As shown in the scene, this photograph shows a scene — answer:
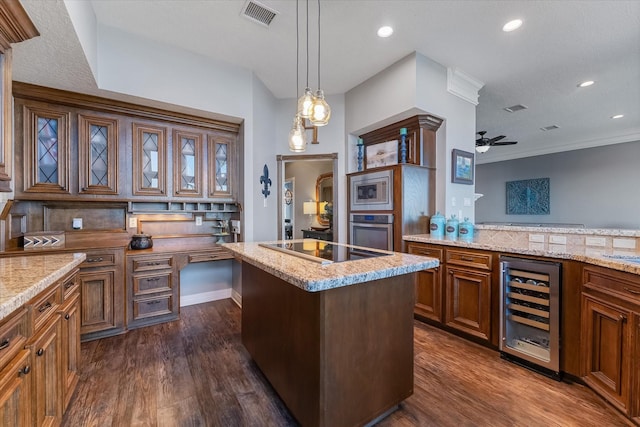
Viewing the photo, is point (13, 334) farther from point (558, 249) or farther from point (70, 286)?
point (558, 249)

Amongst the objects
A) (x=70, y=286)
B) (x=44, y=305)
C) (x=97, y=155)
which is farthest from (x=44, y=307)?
(x=97, y=155)

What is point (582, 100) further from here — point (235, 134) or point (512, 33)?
point (235, 134)

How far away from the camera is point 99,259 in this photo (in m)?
2.66

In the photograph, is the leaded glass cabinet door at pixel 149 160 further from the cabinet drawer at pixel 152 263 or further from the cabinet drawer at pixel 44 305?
the cabinet drawer at pixel 44 305

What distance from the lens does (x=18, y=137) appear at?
2.61 m

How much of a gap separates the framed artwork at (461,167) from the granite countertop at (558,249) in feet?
2.31

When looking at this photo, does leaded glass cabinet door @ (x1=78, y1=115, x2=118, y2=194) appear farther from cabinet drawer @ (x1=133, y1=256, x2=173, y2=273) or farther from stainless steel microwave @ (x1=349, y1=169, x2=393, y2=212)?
stainless steel microwave @ (x1=349, y1=169, x2=393, y2=212)

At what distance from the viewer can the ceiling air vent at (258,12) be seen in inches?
94.0

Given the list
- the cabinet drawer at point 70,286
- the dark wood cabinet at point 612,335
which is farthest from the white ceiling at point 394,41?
the dark wood cabinet at point 612,335

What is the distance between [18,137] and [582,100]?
23.6 ft

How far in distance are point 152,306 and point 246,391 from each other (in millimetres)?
1744

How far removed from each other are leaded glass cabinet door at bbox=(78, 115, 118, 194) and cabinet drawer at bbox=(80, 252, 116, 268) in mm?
721

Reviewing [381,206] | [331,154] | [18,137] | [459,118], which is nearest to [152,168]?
[18,137]

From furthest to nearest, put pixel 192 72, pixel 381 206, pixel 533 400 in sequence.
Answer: pixel 381 206 < pixel 192 72 < pixel 533 400
